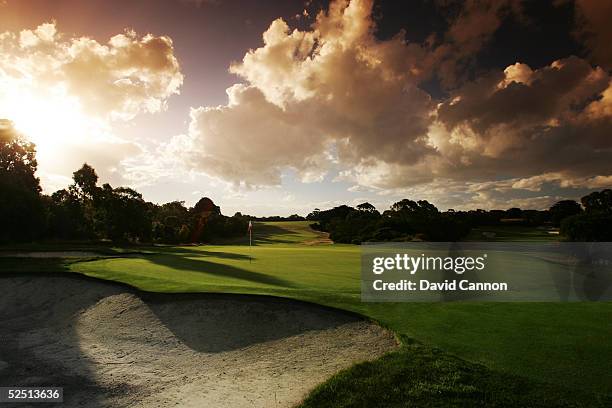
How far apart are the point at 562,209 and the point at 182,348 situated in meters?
96.4

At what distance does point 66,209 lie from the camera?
5841 centimetres

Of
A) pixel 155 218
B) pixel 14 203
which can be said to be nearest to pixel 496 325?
pixel 14 203

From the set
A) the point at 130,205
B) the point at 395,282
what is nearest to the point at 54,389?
the point at 395,282

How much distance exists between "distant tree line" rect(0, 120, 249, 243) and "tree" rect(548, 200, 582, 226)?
85.0m

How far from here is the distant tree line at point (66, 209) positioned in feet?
136

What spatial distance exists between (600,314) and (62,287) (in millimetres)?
22620

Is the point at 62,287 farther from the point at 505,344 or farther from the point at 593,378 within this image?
the point at 593,378

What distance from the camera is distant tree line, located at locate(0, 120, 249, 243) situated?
41.4 metres

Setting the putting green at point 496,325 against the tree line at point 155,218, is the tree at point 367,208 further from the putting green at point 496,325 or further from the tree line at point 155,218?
the putting green at point 496,325

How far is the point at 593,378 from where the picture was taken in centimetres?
701

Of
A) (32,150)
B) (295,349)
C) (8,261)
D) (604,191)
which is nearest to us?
(295,349)

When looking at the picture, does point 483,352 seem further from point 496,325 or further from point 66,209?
point 66,209

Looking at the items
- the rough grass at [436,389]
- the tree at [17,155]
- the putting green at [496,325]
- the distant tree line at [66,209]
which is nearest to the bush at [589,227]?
the putting green at [496,325]

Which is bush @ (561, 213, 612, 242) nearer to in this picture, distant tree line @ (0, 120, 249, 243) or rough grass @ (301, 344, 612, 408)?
rough grass @ (301, 344, 612, 408)
